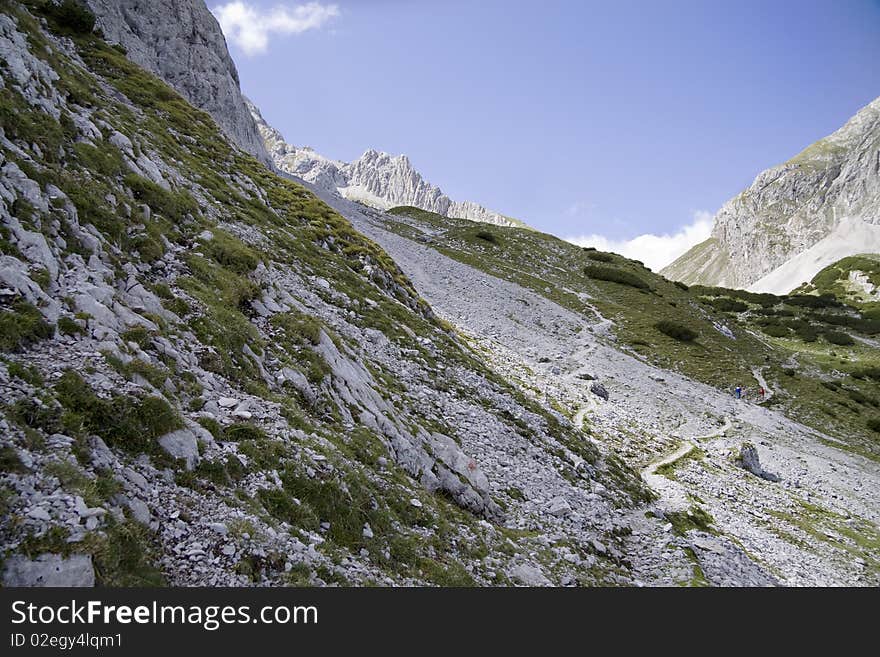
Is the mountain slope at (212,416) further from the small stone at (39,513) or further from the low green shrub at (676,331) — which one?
the low green shrub at (676,331)

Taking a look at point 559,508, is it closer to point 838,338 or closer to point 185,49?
point 185,49

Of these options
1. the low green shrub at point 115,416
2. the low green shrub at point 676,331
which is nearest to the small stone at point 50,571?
the low green shrub at point 115,416

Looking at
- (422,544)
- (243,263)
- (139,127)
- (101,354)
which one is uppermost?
(139,127)

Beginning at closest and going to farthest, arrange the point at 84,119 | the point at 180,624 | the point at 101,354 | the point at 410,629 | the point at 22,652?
the point at 22,652 → the point at 180,624 → the point at 410,629 → the point at 101,354 → the point at 84,119

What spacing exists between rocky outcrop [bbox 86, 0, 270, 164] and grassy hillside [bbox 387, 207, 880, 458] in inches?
1364

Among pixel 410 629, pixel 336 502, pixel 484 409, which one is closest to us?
pixel 410 629

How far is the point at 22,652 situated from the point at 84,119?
2035cm

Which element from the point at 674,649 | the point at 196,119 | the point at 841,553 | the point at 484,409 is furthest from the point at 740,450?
the point at 196,119

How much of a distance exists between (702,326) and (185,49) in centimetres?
9048

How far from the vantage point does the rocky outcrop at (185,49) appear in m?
61.8

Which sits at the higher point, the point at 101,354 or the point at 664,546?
the point at 101,354

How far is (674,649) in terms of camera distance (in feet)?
30.4

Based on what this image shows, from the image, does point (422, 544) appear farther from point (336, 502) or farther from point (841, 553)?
point (841, 553)

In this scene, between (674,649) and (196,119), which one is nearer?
(674,649)
